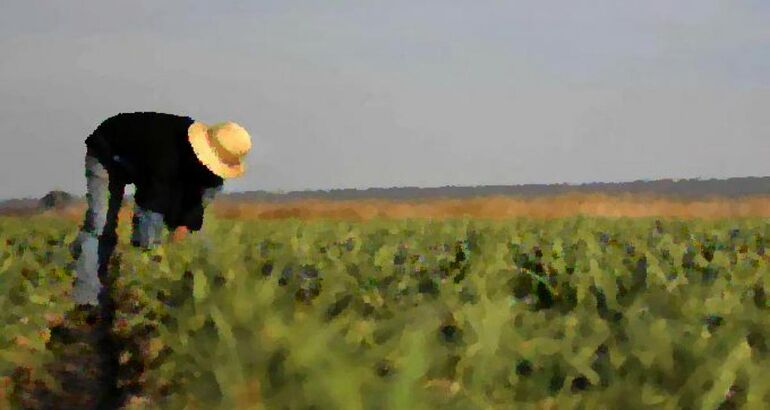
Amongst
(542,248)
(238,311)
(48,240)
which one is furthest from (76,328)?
(48,240)

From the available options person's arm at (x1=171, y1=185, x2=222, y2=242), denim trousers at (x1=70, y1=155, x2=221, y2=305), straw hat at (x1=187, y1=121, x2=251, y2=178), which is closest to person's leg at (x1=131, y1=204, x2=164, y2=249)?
denim trousers at (x1=70, y1=155, x2=221, y2=305)

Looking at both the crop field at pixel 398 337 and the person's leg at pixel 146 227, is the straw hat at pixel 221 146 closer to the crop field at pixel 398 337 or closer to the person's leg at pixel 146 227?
the person's leg at pixel 146 227

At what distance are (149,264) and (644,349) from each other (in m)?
2.92

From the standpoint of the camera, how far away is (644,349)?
2.49m

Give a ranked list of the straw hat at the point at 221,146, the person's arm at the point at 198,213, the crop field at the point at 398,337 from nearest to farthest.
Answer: the crop field at the point at 398,337, the straw hat at the point at 221,146, the person's arm at the point at 198,213

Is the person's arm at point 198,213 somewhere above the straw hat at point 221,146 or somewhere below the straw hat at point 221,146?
below

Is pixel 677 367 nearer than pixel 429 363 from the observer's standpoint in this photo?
No

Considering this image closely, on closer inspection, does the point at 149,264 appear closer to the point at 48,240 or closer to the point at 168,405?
the point at 168,405

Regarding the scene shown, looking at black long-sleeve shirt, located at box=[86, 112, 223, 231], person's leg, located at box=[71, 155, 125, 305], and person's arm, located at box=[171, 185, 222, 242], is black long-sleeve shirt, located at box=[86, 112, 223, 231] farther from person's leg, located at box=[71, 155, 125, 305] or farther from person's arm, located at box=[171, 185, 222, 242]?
person's leg, located at box=[71, 155, 125, 305]

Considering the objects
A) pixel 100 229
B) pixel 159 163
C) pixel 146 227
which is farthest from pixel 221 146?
pixel 100 229

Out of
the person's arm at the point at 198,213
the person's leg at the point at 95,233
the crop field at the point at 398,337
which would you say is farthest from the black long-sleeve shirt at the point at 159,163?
the crop field at the point at 398,337

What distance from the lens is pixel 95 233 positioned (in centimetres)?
724

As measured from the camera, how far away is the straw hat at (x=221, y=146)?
713 centimetres

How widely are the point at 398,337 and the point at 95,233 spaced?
5.23 meters
